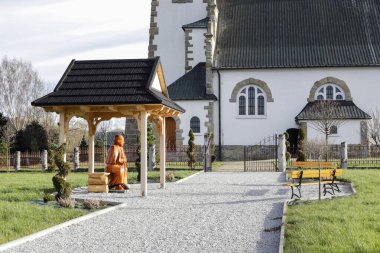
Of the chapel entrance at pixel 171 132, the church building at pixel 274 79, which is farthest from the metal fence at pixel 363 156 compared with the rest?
the chapel entrance at pixel 171 132

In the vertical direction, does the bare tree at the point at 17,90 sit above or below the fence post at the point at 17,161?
above

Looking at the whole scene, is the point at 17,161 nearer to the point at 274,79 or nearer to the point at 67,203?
the point at 274,79

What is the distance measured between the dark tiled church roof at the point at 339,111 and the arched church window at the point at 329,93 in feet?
1.93

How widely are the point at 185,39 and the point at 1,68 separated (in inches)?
1058

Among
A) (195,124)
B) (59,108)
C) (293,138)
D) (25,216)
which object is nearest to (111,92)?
(59,108)

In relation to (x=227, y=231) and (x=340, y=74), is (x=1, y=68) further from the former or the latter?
(x=227, y=231)

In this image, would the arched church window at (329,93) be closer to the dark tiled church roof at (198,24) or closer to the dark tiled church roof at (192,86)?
the dark tiled church roof at (192,86)

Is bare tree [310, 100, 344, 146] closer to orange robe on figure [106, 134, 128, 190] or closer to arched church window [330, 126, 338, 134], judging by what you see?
arched church window [330, 126, 338, 134]

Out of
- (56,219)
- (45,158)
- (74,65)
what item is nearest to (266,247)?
(56,219)

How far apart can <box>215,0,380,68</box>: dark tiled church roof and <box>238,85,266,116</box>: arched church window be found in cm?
183

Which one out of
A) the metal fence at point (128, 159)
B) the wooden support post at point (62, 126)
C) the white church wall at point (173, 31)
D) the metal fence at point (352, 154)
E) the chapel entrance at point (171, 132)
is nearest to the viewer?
the wooden support post at point (62, 126)

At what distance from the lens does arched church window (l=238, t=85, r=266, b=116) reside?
36062 mm

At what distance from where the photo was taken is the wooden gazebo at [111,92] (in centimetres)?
1498

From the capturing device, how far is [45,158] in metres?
31.1
